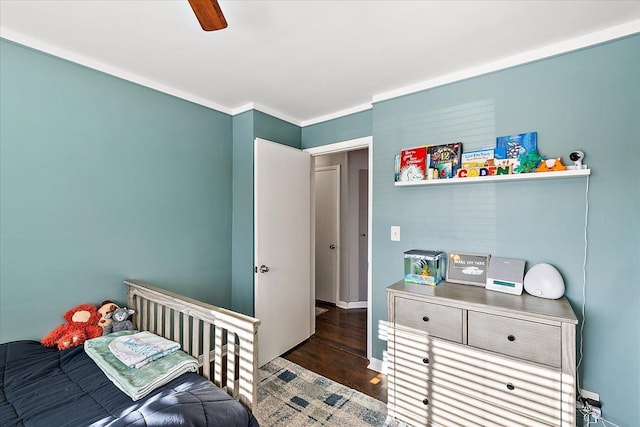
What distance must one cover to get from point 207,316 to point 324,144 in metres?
2.07

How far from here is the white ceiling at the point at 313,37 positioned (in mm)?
1463

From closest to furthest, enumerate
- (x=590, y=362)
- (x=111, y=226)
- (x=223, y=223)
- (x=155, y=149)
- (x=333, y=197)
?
(x=590, y=362) → (x=111, y=226) → (x=155, y=149) → (x=223, y=223) → (x=333, y=197)

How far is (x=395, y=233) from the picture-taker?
239cm

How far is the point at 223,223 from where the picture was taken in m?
2.76

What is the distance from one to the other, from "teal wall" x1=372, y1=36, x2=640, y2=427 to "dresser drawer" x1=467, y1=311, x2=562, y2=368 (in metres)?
0.46

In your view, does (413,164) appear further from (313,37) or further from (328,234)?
(328,234)

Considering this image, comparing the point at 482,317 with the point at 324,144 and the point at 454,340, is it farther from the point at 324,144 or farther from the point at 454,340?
the point at 324,144

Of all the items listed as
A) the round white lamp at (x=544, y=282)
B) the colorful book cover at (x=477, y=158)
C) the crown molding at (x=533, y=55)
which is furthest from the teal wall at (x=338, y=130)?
the round white lamp at (x=544, y=282)

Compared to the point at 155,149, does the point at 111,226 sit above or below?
below

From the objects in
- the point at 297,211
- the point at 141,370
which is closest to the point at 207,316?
the point at 141,370

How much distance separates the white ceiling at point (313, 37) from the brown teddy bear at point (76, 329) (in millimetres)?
1623

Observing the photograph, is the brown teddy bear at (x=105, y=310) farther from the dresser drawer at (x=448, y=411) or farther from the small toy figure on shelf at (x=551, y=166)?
the small toy figure on shelf at (x=551, y=166)

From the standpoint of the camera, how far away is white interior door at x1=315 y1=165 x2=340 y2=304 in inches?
167

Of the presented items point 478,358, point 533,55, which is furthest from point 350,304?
point 533,55
